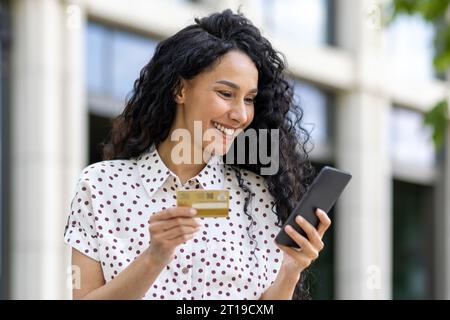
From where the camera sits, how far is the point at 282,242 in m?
2.92

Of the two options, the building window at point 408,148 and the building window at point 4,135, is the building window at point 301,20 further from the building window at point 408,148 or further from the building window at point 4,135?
the building window at point 4,135

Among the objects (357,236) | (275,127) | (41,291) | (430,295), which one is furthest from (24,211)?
(430,295)

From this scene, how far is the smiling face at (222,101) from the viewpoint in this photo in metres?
3.14

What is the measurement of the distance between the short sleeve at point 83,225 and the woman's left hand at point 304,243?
1.80 feet

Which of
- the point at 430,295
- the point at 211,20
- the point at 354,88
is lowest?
the point at 430,295

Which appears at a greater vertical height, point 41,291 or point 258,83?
point 258,83

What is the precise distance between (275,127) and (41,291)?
31.0 feet

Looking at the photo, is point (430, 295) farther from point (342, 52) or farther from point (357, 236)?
point (342, 52)

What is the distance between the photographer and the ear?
3.29 m

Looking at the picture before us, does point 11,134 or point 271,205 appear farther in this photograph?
point 11,134

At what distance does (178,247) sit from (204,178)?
0.25 m

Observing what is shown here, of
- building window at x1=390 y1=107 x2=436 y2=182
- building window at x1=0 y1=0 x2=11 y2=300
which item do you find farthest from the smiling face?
building window at x1=390 y1=107 x2=436 y2=182

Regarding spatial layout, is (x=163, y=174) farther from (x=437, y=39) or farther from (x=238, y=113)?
(x=437, y=39)

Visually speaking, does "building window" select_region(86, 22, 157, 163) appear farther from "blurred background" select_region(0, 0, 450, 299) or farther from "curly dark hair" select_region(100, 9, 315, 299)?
"curly dark hair" select_region(100, 9, 315, 299)
